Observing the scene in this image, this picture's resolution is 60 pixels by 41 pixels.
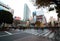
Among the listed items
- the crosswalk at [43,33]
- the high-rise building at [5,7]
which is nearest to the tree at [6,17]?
the high-rise building at [5,7]

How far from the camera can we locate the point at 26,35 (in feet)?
7.34

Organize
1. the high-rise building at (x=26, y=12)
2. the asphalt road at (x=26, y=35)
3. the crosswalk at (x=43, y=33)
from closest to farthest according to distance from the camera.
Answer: the asphalt road at (x=26, y=35) < the high-rise building at (x=26, y=12) < the crosswalk at (x=43, y=33)

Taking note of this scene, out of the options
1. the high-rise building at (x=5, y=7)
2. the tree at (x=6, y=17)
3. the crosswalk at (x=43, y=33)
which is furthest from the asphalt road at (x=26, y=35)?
the high-rise building at (x=5, y=7)

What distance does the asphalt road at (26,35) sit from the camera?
1980 mm

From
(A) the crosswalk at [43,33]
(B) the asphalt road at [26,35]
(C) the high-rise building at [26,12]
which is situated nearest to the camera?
(B) the asphalt road at [26,35]

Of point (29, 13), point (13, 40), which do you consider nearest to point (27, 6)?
point (29, 13)

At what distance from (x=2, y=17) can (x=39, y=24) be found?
0.58 metres

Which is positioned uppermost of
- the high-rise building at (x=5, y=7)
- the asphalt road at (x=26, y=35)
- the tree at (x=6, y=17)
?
the high-rise building at (x=5, y=7)

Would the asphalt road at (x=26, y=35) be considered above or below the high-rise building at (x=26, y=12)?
below

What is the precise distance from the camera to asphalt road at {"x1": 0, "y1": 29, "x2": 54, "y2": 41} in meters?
1.98

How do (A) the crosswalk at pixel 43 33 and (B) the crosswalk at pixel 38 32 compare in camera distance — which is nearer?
(B) the crosswalk at pixel 38 32

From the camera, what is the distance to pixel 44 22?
2.15m

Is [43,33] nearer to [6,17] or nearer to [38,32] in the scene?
[38,32]

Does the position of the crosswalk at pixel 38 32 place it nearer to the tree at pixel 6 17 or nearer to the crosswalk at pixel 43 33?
the crosswalk at pixel 43 33
